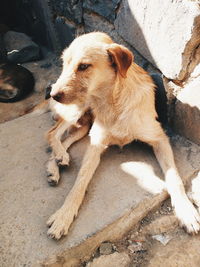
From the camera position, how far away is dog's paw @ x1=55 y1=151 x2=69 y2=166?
9.37 feet

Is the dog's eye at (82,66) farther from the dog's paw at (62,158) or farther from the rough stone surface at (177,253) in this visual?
the rough stone surface at (177,253)

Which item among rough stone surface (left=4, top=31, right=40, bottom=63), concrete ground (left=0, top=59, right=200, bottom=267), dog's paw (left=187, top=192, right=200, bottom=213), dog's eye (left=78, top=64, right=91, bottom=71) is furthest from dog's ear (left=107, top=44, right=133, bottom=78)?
rough stone surface (left=4, top=31, right=40, bottom=63)

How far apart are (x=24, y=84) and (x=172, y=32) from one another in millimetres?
2739

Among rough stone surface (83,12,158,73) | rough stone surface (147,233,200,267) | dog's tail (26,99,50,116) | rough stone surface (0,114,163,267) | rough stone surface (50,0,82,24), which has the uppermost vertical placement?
rough stone surface (83,12,158,73)

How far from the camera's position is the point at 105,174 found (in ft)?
9.09

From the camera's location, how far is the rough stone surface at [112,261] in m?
2.18

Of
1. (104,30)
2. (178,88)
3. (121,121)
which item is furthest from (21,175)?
(104,30)

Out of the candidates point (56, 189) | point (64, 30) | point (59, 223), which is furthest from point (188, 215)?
point (64, 30)

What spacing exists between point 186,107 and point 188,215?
42.3 inches

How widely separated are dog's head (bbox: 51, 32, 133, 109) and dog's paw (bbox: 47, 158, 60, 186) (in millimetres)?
620

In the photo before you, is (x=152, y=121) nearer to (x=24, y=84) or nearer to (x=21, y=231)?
(x=21, y=231)

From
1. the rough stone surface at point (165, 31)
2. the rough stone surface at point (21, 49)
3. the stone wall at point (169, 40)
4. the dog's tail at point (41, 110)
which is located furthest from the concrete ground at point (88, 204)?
the rough stone surface at point (21, 49)

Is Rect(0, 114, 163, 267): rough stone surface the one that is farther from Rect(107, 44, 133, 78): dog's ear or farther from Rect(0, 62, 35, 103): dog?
Rect(0, 62, 35, 103): dog

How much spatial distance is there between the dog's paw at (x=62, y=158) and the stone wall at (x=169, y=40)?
1185mm
